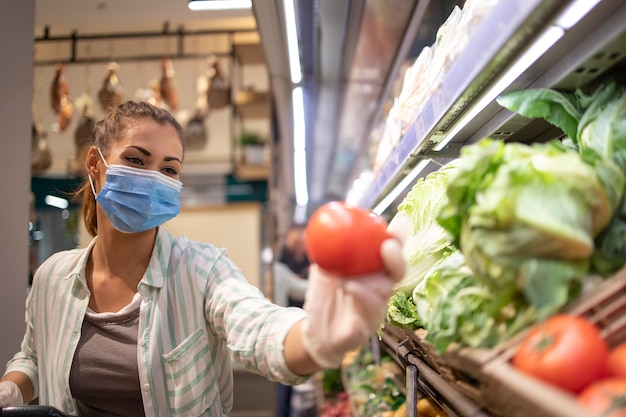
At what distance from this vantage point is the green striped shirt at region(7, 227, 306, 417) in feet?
6.07

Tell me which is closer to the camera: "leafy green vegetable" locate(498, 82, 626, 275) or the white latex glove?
"leafy green vegetable" locate(498, 82, 626, 275)

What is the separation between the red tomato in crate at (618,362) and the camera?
2.65ft

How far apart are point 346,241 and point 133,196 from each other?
1116 mm

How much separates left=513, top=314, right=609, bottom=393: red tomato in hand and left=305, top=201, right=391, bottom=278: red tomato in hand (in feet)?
1.07

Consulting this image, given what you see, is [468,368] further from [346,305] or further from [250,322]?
[250,322]

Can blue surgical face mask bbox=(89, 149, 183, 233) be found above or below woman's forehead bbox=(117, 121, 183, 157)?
below

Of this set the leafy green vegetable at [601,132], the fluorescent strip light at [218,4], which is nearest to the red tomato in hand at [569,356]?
the leafy green vegetable at [601,132]

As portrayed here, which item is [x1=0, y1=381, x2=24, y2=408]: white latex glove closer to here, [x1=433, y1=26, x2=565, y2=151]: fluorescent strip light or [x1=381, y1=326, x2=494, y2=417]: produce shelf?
[x1=381, y1=326, x2=494, y2=417]: produce shelf

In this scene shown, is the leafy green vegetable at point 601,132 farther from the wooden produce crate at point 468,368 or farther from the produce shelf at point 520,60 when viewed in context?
the wooden produce crate at point 468,368

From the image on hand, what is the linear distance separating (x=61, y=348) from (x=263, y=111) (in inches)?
280

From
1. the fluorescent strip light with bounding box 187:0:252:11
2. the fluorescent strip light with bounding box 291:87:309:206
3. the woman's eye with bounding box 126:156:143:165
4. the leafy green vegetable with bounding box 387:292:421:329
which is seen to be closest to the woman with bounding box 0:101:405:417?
the woman's eye with bounding box 126:156:143:165

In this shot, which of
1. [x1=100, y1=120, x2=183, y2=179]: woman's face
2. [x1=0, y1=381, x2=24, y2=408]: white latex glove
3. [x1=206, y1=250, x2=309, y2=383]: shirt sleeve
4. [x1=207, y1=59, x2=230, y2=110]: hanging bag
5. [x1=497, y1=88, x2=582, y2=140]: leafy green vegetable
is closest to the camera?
[x1=497, y1=88, x2=582, y2=140]: leafy green vegetable

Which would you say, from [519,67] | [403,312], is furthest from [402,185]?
[519,67]

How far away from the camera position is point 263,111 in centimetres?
875
